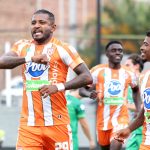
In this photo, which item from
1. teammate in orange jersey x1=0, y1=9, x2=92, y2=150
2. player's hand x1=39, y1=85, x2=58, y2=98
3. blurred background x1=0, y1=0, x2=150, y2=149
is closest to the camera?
player's hand x1=39, y1=85, x2=58, y2=98

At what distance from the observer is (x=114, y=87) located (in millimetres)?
13180

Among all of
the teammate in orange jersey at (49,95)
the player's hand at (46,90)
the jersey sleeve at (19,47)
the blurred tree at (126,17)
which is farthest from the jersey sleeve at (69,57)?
the blurred tree at (126,17)

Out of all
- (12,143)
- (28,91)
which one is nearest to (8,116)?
(12,143)

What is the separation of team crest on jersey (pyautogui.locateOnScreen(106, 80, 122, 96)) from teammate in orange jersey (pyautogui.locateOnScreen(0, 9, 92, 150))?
3405 millimetres

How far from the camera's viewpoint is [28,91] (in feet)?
31.8

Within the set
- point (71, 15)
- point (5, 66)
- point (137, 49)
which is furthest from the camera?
point (71, 15)

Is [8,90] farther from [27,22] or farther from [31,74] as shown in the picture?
[31,74]

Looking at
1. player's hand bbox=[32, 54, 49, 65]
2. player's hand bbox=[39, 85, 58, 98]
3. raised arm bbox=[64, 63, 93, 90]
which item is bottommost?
player's hand bbox=[39, 85, 58, 98]

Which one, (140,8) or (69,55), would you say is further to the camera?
(140,8)

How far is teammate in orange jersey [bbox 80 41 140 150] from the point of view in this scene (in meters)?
13.1

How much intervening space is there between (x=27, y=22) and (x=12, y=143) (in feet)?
8.25

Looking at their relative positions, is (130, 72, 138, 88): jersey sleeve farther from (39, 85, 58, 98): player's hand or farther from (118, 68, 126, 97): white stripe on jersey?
(39, 85, 58, 98): player's hand

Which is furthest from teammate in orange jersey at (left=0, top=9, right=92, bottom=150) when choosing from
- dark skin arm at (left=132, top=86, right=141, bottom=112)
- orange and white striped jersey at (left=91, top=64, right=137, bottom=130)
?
dark skin arm at (left=132, top=86, right=141, bottom=112)

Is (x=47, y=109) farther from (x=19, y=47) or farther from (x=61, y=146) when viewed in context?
(x=19, y=47)
